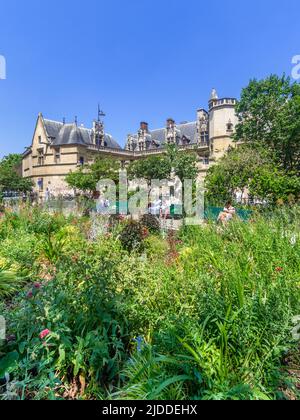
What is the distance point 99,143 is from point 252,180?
3312 cm

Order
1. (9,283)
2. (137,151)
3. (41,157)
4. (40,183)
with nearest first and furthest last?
(9,283)
(40,183)
(41,157)
(137,151)

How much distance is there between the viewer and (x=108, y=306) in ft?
8.43

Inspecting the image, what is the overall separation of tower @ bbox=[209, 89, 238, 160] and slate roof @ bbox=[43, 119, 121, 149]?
1683 centimetres

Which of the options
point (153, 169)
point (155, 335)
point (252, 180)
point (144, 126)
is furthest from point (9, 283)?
point (144, 126)

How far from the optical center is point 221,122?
121ft

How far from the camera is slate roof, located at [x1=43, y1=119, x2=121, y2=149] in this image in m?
40.4

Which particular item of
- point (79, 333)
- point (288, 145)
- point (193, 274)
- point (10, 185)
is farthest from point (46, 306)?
point (10, 185)

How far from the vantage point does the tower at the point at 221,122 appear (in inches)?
1437

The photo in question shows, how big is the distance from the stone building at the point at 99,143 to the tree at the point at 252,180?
2071cm

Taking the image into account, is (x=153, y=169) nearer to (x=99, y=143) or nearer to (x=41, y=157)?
(x=99, y=143)

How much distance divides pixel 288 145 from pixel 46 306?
24592 millimetres

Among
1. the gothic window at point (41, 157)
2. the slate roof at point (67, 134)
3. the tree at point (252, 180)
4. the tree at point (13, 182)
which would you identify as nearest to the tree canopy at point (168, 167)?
the tree at point (252, 180)

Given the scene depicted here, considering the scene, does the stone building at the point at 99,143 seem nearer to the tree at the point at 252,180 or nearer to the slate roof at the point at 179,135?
the slate roof at the point at 179,135

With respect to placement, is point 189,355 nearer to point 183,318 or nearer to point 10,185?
point 183,318
